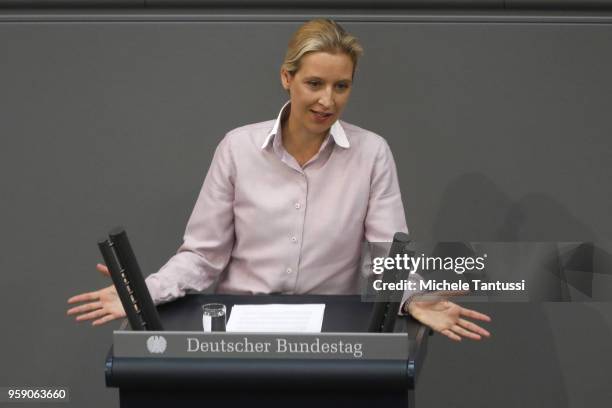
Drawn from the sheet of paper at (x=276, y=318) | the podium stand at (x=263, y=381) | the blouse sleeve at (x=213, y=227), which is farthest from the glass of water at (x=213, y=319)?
the blouse sleeve at (x=213, y=227)

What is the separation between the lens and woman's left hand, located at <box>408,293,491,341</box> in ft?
9.37

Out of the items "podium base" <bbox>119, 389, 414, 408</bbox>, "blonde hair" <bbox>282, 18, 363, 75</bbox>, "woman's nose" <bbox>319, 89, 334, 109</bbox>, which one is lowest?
"podium base" <bbox>119, 389, 414, 408</bbox>

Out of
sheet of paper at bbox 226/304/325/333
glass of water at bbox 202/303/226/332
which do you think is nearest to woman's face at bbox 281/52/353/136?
sheet of paper at bbox 226/304/325/333

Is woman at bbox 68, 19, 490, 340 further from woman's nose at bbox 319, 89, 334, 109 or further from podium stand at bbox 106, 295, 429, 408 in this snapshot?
podium stand at bbox 106, 295, 429, 408

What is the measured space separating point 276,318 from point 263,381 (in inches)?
12.4

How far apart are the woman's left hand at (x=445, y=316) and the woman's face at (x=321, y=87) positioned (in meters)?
0.68

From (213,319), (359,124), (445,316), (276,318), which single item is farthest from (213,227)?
(359,124)

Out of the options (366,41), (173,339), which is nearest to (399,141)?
(366,41)

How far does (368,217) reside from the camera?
3486 mm

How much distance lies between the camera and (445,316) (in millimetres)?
2902

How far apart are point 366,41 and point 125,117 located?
3.09 ft

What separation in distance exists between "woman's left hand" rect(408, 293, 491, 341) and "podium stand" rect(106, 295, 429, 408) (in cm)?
15

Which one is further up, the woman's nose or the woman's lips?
the woman's nose

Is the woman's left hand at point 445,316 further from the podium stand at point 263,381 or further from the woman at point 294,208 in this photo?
the woman at point 294,208
